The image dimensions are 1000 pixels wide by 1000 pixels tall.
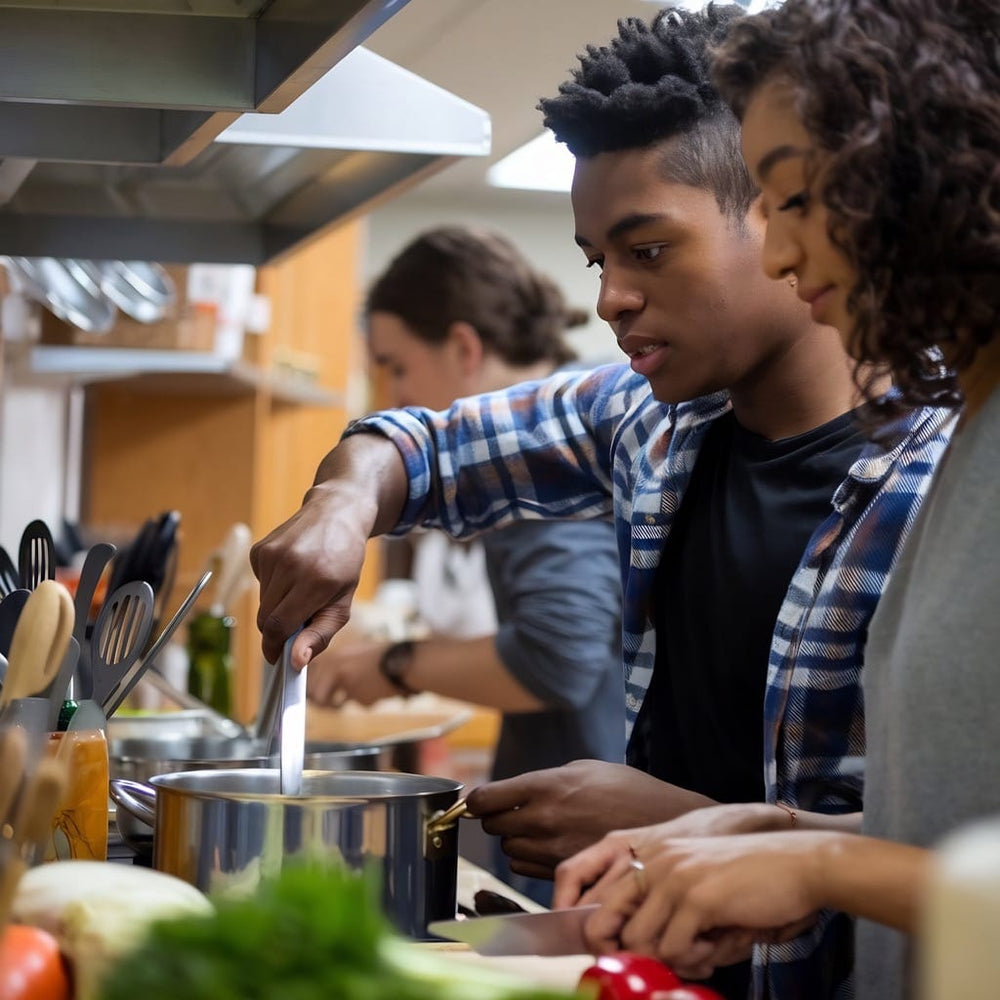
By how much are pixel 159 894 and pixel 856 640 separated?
1.81 feet

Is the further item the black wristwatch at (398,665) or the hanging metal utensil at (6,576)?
the black wristwatch at (398,665)

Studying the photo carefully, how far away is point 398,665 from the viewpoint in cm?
232

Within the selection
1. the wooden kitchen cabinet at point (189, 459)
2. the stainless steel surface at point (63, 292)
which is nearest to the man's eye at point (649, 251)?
the stainless steel surface at point (63, 292)

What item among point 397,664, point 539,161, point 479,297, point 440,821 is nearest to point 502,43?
point 539,161

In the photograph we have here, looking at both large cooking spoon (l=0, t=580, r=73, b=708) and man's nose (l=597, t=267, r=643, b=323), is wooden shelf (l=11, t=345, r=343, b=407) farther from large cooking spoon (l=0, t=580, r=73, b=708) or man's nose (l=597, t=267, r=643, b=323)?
large cooking spoon (l=0, t=580, r=73, b=708)

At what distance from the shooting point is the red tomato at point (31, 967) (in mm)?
618

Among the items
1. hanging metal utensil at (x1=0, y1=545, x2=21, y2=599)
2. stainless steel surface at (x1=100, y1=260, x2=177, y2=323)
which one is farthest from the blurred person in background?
hanging metal utensil at (x1=0, y1=545, x2=21, y2=599)

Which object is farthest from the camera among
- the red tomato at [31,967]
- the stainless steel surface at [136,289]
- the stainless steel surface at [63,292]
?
the stainless steel surface at [136,289]

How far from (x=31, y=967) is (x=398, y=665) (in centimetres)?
169

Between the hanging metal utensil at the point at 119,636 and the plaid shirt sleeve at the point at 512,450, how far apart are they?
0.39 m

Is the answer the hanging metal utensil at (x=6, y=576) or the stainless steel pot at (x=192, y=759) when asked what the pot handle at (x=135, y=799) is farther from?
the hanging metal utensil at (x=6, y=576)

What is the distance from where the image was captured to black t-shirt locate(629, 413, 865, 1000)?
3.94ft

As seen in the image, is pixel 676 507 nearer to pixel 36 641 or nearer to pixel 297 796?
pixel 297 796

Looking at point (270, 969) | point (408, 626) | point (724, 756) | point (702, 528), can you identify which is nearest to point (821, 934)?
point (724, 756)
